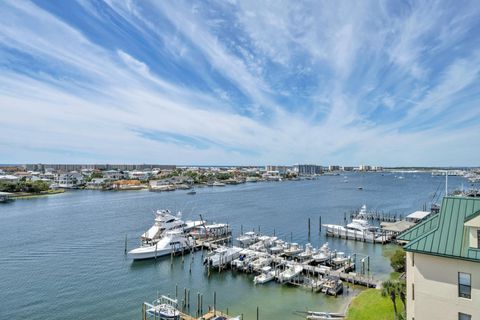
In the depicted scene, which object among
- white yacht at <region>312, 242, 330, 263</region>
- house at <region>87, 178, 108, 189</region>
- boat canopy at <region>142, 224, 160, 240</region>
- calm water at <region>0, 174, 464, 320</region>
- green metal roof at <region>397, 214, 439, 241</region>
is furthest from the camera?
house at <region>87, 178, 108, 189</region>

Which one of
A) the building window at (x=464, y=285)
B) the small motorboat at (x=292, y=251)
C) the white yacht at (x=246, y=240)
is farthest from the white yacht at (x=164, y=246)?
the building window at (x=464, y=285)

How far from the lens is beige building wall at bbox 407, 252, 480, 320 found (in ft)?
47.6

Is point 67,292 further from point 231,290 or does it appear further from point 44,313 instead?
point 231,290

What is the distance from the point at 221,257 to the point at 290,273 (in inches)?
375

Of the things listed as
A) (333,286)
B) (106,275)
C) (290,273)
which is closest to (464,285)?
(333,286)

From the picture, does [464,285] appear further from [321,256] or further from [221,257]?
[221,257]

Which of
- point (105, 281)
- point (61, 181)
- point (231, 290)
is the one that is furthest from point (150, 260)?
point (61, 181)

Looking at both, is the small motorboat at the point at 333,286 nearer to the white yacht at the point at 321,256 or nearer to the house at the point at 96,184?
the white yacht at the point at 321,256

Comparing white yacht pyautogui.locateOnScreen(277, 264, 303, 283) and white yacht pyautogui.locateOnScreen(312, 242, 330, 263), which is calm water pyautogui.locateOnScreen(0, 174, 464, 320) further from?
white yacht pyautogui.locateOnScreen(312, 242, 330, 263)

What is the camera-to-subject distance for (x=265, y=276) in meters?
35.1

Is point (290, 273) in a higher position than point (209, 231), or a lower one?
lower

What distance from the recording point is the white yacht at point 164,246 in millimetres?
42750

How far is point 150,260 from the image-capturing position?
142 feet

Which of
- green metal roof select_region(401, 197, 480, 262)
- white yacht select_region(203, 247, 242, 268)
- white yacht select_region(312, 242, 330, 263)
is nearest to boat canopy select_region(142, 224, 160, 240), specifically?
white yacht select_region(203, 247, 242, 268)
